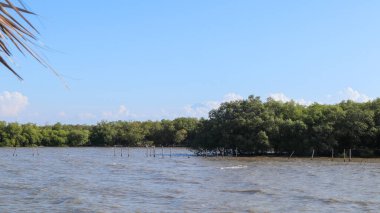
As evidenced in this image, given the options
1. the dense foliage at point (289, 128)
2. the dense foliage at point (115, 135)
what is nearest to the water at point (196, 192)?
the dense foliage at point (289, 128)

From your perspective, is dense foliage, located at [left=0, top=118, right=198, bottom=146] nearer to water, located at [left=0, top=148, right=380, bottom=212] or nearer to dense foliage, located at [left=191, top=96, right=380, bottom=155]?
dense foliage, located at [left=191, top=96, right=380, bottom=155]

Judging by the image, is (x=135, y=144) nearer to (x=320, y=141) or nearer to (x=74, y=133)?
(x=74, y=133)

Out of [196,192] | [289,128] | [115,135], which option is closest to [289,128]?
→ [289,128]

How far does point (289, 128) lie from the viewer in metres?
69.5

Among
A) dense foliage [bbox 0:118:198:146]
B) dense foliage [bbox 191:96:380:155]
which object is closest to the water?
dense foliage [bbox 191:96:380:155]

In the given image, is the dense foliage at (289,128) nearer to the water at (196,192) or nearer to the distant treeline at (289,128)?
the distant treeline at (289,128)

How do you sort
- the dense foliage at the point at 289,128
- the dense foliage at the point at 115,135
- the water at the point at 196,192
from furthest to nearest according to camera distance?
the dense foliage at the point at 115,135
the dense foliage at the point at 289,128
the water at the point at 196,192

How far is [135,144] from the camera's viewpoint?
135000mm

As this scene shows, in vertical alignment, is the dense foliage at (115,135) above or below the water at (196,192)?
above

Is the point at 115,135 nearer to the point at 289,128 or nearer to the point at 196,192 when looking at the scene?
the point at 289,128

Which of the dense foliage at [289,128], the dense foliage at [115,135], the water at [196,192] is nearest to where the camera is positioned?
the water at [196,192]

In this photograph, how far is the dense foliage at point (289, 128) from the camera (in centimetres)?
6619

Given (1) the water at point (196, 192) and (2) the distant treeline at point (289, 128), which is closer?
(1) the water at point (196, 192)

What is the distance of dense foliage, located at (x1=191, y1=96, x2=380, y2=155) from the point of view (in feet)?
217
